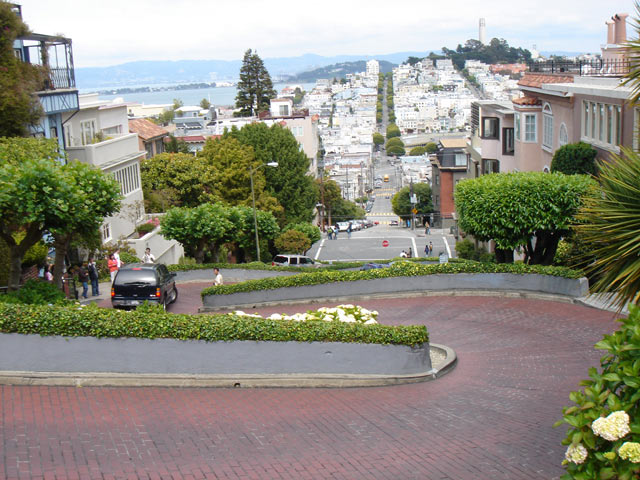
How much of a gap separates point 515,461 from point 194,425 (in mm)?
4493

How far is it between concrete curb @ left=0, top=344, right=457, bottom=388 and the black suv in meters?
10.0

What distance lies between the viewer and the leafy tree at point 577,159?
29.6 metres

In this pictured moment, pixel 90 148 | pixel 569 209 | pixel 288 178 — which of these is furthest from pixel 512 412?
pixel 288 178

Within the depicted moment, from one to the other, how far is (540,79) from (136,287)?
25.4m

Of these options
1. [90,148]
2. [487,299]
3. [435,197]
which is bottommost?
[435,197]

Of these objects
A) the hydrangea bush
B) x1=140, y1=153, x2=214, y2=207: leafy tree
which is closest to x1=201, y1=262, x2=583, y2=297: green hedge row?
the hydrangea bush

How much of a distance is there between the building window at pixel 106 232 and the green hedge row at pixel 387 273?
12.0 m

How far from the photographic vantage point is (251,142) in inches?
2260

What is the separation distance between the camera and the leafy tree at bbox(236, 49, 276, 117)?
10250cm

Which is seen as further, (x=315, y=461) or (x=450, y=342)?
(x=450, y=342)

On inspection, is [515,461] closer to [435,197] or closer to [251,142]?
[251,142]

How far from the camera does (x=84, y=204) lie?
18188 millimetres

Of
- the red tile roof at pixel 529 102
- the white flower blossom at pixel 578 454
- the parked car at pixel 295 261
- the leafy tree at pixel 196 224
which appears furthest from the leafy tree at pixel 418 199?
the white flower blossom at pixel 578 454

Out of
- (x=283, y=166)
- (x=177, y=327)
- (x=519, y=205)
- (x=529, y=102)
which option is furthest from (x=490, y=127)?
(x=177, y=327)
